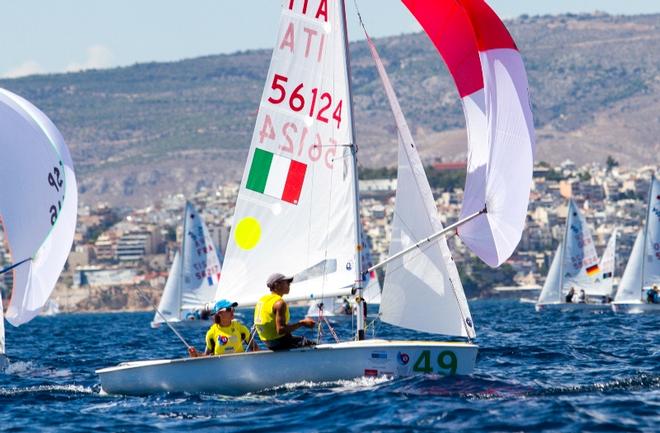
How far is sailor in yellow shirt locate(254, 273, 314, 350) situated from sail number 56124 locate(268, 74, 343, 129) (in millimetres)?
2200

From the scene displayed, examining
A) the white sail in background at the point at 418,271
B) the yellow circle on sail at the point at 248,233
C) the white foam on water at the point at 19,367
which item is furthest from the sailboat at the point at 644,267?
the yellow circle on sail at the point at 248,233

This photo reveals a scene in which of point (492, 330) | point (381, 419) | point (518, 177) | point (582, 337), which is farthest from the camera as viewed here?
point (492, 330)

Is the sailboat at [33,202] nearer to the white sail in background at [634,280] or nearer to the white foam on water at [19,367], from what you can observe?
the white foam on water at [19,367]

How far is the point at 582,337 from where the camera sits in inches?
1384

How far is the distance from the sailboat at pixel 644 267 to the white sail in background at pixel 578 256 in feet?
→ 29.6

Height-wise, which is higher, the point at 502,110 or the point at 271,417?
the point at 502,110

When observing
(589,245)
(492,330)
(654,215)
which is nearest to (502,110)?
(492,330)

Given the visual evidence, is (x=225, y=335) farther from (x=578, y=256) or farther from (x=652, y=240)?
(x=578, y=256)

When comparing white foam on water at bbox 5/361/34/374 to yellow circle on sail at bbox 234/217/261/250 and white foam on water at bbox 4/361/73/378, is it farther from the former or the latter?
yellow circle on sail at bbox 234/217/261/250

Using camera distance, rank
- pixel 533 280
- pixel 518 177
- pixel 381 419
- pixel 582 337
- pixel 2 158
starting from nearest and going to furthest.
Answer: pixel 381 419 → pixel 518 177 → pixel 2 158 → pixel 582 337 → pixel 533 280

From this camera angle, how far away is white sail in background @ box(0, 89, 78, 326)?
26.2m

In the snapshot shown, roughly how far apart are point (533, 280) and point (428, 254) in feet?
542

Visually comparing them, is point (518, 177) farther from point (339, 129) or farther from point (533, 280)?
point (533, 280)

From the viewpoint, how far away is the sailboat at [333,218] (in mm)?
20047
